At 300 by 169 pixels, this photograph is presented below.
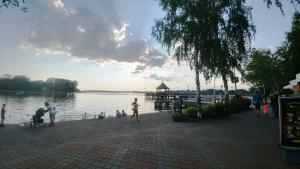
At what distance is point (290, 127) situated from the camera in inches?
284

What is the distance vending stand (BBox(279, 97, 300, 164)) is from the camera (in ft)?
23.3

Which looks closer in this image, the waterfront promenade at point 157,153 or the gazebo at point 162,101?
the waterfront promenade at point 157,153

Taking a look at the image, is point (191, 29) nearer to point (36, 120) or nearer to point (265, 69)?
point (36, 120)

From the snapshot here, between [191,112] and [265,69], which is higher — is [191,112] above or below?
below

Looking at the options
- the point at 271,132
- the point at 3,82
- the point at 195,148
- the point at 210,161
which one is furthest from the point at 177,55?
the point at 3,82

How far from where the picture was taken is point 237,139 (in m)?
A: 10.4

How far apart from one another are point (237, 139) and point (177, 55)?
11297 mm

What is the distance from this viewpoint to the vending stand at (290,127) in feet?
23.3

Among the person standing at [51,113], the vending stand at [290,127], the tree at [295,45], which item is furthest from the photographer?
the tree at [295,45]

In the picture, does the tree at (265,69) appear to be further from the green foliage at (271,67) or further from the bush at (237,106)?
the bush at (237,106)

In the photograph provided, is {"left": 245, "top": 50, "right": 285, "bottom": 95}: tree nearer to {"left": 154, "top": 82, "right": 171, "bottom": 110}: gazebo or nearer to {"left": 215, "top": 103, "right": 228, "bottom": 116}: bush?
{"left": 154, "top": 82, "right": 171, "bottom": 110}: gazebo


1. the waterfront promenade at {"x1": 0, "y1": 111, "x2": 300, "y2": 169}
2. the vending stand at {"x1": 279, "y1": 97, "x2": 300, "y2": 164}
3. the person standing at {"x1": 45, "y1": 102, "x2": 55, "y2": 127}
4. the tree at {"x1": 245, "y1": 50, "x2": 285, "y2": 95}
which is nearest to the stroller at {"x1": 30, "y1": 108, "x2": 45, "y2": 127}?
the person standing at {"x1": 45, "y1": 102, "x2": 55, "y2": 127}

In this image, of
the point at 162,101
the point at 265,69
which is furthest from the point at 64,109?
the point at 265,69

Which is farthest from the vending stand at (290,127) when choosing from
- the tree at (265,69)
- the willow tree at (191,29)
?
the tree at (265,69)
